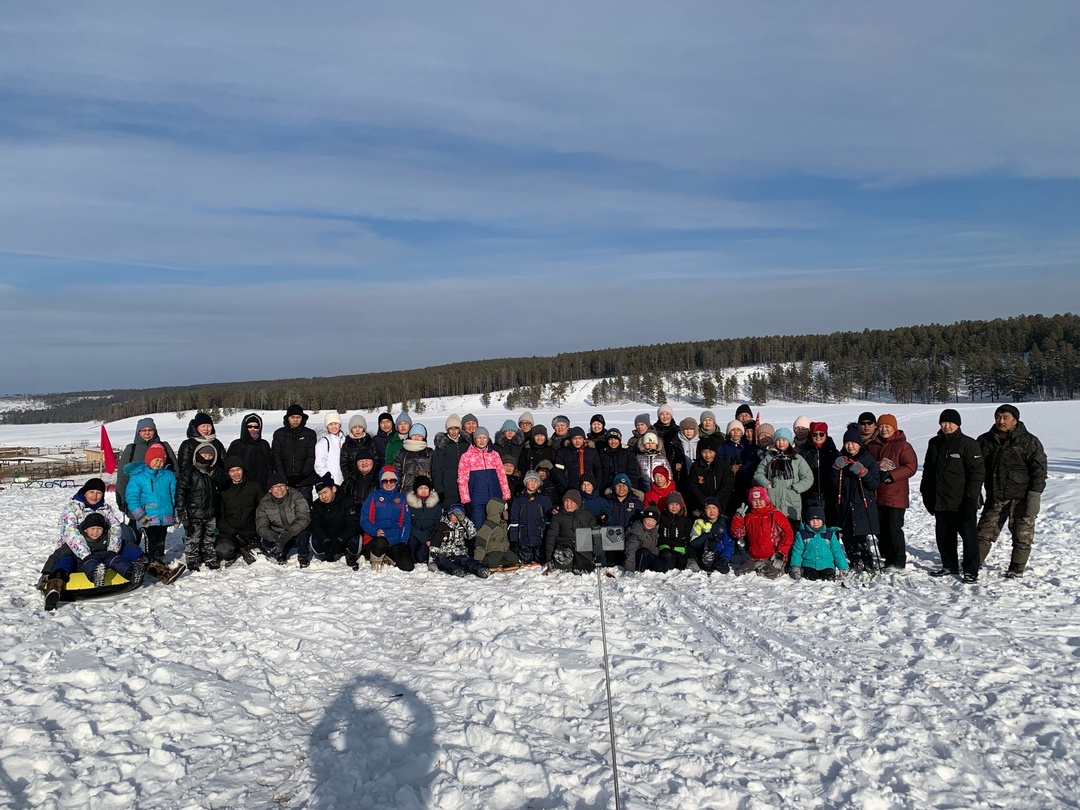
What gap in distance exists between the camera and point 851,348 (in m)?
99.6

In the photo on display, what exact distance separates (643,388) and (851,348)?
33.1 metres

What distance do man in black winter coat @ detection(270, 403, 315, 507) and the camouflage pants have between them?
26.3 ft

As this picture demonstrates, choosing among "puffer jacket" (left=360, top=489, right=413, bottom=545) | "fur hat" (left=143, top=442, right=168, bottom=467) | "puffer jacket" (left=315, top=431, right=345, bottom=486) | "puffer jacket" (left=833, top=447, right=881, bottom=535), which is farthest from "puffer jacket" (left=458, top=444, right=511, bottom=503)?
"puffer jacket" (left=833, top=447, right=881, bottom=535)

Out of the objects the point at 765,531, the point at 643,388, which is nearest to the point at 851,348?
the point at 643,388

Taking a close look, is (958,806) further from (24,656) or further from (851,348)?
(851,348)

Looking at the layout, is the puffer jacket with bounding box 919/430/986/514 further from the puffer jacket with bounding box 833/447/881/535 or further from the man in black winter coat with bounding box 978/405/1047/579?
the puffer jacket with bounding box 833/447/881/535

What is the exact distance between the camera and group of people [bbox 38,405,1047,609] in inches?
294

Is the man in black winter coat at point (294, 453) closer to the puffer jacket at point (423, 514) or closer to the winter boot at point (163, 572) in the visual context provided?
the puffer jacket at point (423, 514)

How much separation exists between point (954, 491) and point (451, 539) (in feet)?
18.7

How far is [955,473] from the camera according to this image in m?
7.38

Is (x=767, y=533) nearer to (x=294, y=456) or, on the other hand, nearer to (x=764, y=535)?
(x=764, y=535)

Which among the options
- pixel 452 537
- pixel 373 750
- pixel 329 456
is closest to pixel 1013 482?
pixel 452 537

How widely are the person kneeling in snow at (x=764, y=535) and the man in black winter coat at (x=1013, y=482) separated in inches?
77.9

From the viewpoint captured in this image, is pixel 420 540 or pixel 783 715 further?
pixel 420 540
